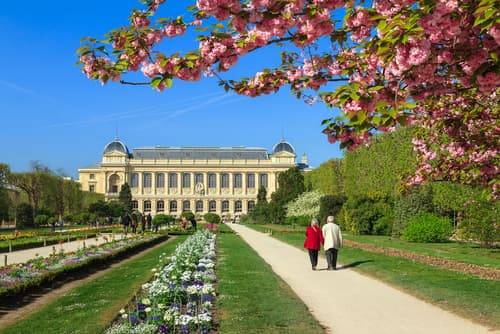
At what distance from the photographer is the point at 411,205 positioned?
2397 cm

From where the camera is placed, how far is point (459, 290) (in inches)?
353

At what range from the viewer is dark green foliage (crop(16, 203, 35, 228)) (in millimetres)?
Result: 45469

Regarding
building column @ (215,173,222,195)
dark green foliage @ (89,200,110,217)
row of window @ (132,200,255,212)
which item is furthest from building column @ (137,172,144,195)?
dark green foliage @ (89,200,110,217)

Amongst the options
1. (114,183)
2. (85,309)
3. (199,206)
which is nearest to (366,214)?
(85,309)

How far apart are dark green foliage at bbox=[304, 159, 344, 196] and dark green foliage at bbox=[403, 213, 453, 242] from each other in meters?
20.4

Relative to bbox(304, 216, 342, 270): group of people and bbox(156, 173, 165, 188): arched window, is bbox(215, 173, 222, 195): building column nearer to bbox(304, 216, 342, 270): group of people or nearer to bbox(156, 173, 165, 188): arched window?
bbox(156, 173, 165, 188): arched window

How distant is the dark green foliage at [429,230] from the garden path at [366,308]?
1063 centimetres

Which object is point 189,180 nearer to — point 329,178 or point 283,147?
point 283,147

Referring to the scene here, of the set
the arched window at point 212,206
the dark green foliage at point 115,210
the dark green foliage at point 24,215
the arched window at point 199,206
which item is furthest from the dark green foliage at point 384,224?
the arched window at point 199,206

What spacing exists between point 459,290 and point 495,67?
6.23 meters

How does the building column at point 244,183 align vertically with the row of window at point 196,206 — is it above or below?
above

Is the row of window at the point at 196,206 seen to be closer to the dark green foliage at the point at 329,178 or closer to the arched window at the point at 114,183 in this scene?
the arched window at the point at 114,183

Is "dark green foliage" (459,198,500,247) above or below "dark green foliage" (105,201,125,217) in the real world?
below

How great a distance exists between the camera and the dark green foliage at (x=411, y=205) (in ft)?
78.7
